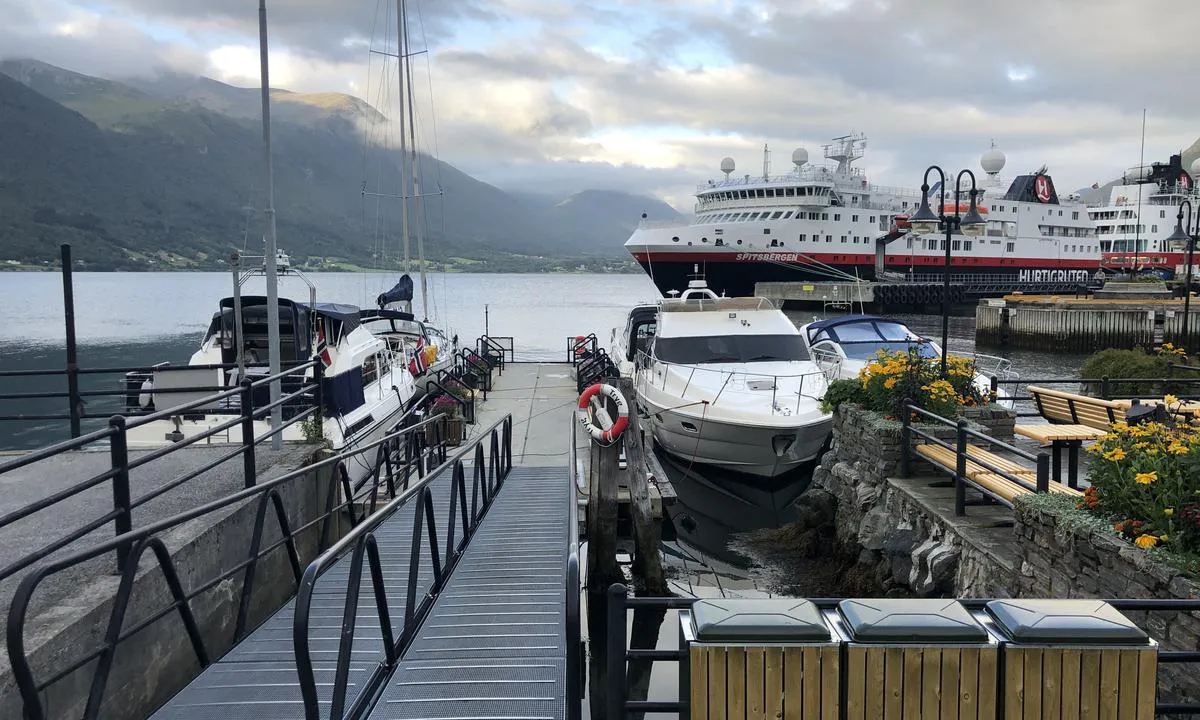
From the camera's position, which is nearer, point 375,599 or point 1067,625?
point 1067,625

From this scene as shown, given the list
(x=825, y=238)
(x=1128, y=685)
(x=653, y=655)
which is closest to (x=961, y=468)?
(x=1128, y=685)

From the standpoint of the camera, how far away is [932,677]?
11.1 ft

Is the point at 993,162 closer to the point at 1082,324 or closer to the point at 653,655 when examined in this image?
the point at 1082,324

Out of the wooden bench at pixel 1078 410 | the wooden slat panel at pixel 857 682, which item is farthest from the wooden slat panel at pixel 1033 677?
the wooden bench at pixel 1078 410

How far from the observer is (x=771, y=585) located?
11.3m

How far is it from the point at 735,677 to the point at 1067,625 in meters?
1.40

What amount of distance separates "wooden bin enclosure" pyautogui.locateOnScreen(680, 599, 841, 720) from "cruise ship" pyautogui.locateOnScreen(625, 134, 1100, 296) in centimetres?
5617

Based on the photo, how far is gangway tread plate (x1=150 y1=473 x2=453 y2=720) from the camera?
4.27 metres

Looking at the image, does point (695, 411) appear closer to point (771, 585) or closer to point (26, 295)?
point (771, 585)

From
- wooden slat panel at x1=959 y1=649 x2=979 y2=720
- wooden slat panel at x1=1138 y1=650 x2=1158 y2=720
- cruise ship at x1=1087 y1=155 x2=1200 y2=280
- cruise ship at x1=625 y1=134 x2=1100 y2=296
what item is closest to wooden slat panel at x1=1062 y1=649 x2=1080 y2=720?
wooden slat panel at x1=1138 y1=650 x2=1158 y2=720

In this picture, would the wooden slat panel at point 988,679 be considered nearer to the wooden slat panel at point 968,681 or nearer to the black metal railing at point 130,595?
the wooden slat panel at point 968,681

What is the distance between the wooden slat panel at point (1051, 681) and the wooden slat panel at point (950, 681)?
0.35m

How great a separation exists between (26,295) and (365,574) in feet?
435

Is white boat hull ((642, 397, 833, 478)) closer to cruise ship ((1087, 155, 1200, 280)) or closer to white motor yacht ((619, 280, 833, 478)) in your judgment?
white motor yacht ((619, 280, 833, 478))
